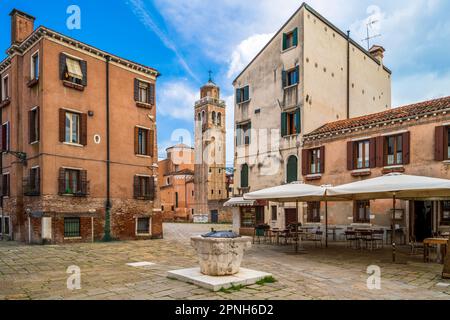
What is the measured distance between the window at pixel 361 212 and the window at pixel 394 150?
2.35m

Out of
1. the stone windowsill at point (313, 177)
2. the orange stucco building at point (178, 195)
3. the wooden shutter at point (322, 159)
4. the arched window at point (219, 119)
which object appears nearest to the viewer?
the wooden shutter at point (322, 159)

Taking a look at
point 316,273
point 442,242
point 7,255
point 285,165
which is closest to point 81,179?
point 7,255

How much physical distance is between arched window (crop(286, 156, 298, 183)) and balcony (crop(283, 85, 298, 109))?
10.1 ft

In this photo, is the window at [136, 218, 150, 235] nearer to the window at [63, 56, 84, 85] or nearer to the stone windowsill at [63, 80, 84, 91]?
the stone windowsill at [63, 80, 84, 91]

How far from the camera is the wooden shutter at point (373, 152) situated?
54.5 ft

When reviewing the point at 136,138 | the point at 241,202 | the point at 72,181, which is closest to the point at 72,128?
the point at 72,181

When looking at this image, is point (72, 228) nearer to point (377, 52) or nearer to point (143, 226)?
point (143, 226)

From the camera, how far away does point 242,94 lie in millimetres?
24234

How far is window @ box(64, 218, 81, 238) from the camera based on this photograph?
1688 cm

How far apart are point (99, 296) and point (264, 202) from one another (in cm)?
1555

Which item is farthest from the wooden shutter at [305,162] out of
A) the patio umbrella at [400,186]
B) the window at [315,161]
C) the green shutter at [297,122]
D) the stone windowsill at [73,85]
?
the stone windowsill at [73,85]

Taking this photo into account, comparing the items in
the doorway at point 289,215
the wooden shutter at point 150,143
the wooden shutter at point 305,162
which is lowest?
the doorway at point 289,215

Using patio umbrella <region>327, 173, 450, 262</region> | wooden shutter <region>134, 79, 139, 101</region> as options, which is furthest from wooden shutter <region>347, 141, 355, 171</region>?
wooden shutter <region>134, 79, 139, 101</region>

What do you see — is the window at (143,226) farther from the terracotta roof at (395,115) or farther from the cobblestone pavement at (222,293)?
the terracotta roof at (395,115)
